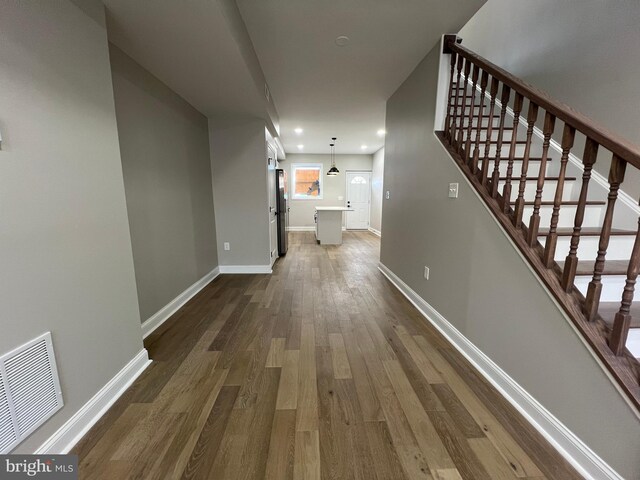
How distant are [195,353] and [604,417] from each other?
236cm

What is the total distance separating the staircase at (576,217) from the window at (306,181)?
6422mm

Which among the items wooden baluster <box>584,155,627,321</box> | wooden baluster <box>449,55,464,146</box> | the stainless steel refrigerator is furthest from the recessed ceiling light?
the stainless steel refrigerator

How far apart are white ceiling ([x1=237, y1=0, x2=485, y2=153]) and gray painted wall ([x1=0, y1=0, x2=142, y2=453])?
51.4 inches

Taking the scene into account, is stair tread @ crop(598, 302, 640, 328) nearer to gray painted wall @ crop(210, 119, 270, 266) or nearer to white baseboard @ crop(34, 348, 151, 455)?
white baseboard @ crop(34, 348, 151, 455)

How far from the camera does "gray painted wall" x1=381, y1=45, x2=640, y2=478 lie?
3.56 feet

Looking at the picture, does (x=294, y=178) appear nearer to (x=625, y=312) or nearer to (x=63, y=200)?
(x=63, y=200)

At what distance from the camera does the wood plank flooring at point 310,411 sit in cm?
114

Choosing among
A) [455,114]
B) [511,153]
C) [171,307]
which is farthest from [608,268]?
[171,307]

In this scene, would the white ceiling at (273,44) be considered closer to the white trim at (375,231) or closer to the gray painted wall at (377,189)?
the gray painted wall at (377,189)

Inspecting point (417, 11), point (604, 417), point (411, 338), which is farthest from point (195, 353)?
point (417, 11)

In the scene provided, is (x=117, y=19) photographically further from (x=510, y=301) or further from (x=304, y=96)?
(x=510, y=301)

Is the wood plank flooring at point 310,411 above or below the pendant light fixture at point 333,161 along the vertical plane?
below

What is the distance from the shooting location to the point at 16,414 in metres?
0.98

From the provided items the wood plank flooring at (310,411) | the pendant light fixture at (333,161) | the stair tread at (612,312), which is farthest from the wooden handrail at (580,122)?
the pendant light fixture at (333,161)
